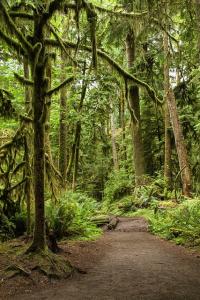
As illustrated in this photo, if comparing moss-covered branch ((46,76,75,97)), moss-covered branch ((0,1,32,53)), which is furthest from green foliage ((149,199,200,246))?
moss-covered branch ((0,1,32,53))

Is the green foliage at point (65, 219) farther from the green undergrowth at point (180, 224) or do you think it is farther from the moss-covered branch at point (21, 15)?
the moss-covered branch at point (21, 15)

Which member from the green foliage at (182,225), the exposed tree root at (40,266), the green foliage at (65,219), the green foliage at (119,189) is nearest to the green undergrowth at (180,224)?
the green foliage at (182,225)

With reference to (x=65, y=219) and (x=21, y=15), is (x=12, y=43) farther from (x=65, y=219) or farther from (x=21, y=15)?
(x=65, y=219)

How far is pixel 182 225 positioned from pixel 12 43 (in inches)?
301

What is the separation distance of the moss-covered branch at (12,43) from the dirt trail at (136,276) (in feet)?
17.1

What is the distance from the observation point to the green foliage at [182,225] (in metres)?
10.8

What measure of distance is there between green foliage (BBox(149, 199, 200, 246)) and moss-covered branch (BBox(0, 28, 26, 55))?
7.01 m

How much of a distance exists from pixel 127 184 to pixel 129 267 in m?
16.1

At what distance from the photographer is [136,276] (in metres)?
7.22

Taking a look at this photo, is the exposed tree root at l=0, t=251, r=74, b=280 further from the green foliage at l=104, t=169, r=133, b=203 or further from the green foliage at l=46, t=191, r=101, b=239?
the green foliage at l=104, t=169, r=133, b=203

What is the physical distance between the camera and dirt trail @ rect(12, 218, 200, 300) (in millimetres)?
5984

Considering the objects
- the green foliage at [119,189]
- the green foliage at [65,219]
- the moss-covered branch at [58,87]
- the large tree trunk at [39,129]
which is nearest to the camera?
the large tree trunk at [39,129]

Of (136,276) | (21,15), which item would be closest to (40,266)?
(136,276)

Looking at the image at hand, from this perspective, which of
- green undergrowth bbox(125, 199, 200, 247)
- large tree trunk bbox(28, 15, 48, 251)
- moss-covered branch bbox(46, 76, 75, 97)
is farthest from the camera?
green undergrowth bbox(125, 199, 200, 247)
